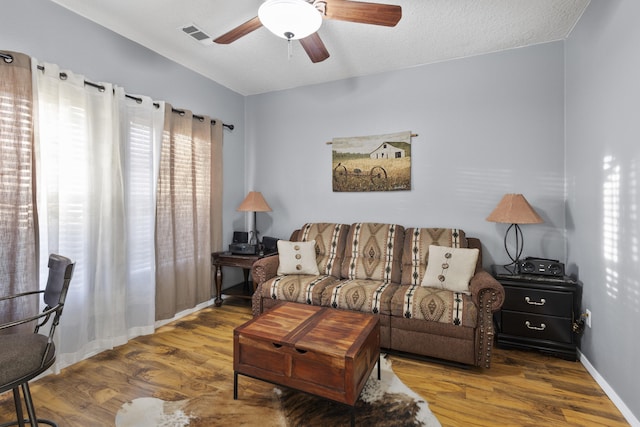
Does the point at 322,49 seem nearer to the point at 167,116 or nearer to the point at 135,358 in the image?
the point at 167,116

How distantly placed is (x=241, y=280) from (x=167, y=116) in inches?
89.3

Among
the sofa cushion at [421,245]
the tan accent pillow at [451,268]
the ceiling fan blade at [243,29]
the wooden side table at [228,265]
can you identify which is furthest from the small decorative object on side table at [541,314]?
the ceiling fan blade at [243,29]

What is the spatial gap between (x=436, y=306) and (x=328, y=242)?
1.38 metres

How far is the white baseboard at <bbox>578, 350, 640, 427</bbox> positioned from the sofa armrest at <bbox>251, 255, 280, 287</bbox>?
2671mm

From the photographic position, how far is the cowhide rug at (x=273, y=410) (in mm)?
1693

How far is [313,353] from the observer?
65.6 inches

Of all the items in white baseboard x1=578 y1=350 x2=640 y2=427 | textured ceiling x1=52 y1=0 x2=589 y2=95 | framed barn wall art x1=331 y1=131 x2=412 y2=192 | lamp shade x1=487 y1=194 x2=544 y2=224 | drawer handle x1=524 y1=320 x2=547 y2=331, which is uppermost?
textured ceiling x1=52 y1=0 x2=589 y2=95

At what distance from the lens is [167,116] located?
299 centimetres

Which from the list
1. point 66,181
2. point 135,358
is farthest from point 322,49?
point 135,358

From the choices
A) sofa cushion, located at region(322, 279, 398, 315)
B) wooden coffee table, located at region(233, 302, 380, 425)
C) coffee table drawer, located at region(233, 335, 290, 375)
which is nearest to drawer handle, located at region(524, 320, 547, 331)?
sofa cushion, located at region(322, 279, 398, 315)

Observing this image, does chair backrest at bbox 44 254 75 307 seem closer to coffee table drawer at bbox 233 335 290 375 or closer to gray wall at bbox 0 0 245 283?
coffee table drawer at bbox 233 335 290 375

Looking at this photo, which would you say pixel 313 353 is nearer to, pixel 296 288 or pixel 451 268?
pixel 296 288

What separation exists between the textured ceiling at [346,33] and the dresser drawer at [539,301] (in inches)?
87.4

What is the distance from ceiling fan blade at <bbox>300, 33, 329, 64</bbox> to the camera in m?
2.08
